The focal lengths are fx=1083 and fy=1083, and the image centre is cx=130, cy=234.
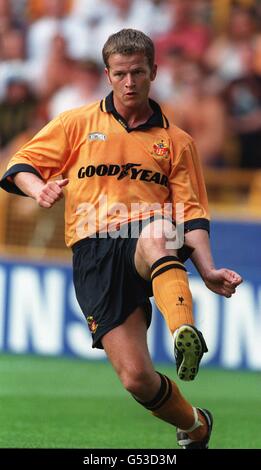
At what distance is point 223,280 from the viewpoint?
6.04m

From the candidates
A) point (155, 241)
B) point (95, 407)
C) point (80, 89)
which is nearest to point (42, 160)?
point (155, 241)

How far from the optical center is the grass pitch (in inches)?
289

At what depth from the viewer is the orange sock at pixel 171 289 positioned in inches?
224

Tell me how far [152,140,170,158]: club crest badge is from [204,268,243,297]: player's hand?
0.76 meters

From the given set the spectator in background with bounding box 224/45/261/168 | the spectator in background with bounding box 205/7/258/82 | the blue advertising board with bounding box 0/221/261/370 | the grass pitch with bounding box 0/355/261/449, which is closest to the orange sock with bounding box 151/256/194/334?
the grass pitch with bounding box 0/355/261/449

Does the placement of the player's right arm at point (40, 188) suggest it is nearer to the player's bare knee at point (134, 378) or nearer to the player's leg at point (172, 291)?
the player's leg at point (172, 291)

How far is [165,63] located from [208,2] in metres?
Result: 1.15

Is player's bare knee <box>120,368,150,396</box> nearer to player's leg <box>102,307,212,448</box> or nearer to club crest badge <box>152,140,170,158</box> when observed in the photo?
player's leg <box>102,307,212,448</box>

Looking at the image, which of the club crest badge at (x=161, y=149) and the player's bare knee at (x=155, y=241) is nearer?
the player's bare knee at (x=155, y=241)

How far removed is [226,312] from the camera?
38.4 ft

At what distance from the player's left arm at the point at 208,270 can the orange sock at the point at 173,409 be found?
2.06 feet

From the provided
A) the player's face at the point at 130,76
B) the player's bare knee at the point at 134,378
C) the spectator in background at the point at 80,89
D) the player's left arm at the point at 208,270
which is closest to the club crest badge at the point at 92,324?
the player's bare knee at the point at 134,378

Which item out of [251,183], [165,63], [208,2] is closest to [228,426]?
[251,183]

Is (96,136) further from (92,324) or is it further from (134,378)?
(134,378)
